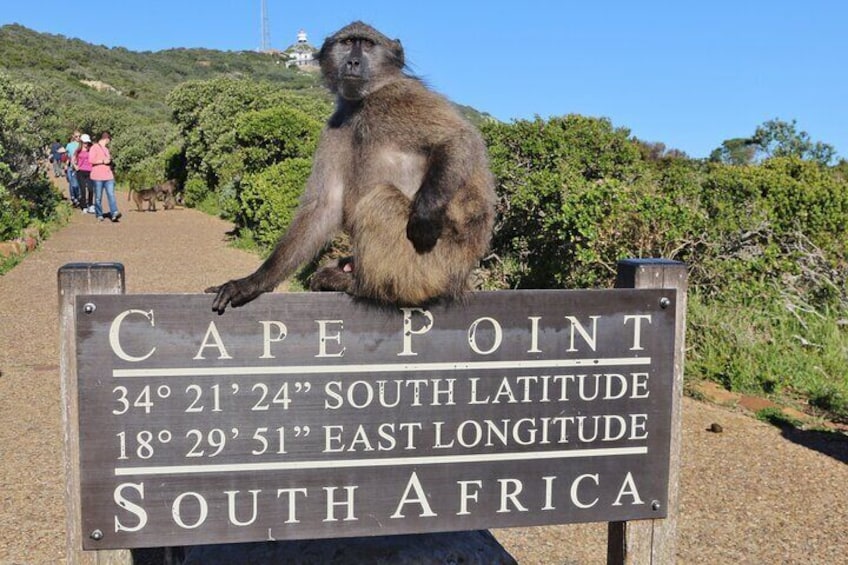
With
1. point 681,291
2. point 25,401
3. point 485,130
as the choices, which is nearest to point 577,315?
point 681,291

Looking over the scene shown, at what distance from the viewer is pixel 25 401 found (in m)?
6.01

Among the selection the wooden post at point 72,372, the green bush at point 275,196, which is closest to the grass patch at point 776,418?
the wooden post at point 72,372

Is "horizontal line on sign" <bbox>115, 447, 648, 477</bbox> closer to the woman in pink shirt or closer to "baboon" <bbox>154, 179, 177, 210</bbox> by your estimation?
the woman in pink shirt

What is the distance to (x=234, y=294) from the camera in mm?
2287

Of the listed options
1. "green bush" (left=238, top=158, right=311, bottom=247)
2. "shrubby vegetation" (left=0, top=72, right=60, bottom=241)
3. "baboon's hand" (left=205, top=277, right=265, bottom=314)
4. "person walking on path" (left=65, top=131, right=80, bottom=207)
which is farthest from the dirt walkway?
"person walking on path" (left=65, top=131, right=80, bottom=207)

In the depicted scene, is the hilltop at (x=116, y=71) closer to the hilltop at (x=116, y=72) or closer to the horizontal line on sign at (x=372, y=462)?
the hilltop at (x=116, y=72)

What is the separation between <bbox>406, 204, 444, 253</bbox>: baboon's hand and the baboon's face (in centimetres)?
85

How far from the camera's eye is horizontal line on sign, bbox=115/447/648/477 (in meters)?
2.18

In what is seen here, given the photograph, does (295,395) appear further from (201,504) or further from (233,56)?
(233,56)

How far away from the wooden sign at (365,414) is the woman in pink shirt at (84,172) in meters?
16.0

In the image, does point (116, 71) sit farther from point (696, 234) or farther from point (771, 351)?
point (771, 351)

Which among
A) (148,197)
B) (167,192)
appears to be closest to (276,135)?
(148,197)

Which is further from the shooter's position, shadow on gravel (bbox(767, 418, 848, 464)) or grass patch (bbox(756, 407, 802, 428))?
grass patch (bbox(756, 407, 802, 428))

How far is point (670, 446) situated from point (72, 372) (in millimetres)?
1697
